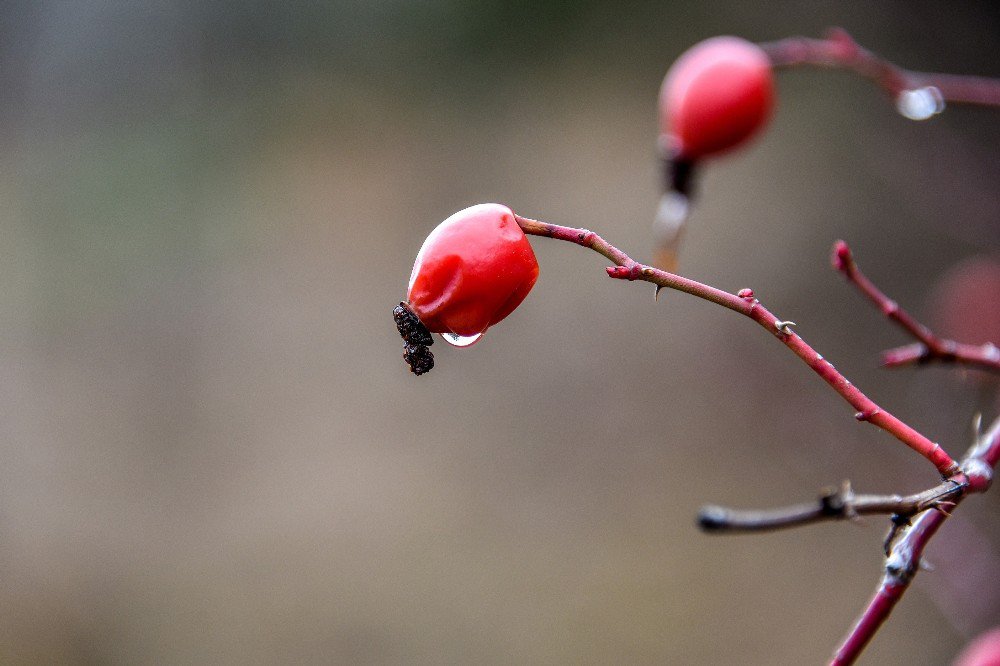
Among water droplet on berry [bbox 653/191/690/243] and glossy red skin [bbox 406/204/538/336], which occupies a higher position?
water droplet on berry [bbox 653/191/690/243]

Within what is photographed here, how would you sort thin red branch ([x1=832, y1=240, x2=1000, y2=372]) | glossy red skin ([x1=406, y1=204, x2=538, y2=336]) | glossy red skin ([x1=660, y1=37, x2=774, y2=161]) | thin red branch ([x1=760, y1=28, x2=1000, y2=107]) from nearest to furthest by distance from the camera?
glossy red skin ([x1=406, y1=204, x2=538, y2=336]), thin red branch ([x1=832, y1=240, x2=1000, y2=372]), thin red branch ([x1=760, y1=28, x2=1000, y2=107]), glossy red skin ([x1=660, y1=37, x2=774, y2=161])

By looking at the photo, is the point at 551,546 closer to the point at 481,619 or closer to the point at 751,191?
the point at 481,619

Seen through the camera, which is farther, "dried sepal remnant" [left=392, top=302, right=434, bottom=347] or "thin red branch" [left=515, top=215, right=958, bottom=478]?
"dried sepal remnant" [left=392, top=302, right=434, bottom=347]

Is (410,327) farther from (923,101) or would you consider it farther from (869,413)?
(923,101)

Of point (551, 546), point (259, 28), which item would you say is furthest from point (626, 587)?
point (259, 28)

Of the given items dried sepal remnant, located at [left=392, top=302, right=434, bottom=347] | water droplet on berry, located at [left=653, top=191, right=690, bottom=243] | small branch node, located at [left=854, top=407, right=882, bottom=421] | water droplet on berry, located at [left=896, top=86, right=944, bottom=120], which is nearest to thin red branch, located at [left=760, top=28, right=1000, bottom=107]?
water droplet on berry, located at [left=896, top=86, right=944, bottom=120]

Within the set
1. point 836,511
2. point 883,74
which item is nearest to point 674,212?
point 883,74

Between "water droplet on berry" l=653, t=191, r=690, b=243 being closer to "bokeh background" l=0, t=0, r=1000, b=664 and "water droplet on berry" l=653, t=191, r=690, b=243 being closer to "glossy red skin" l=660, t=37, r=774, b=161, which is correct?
"glossy red skin" l=660, t=37, r=774, b=161
